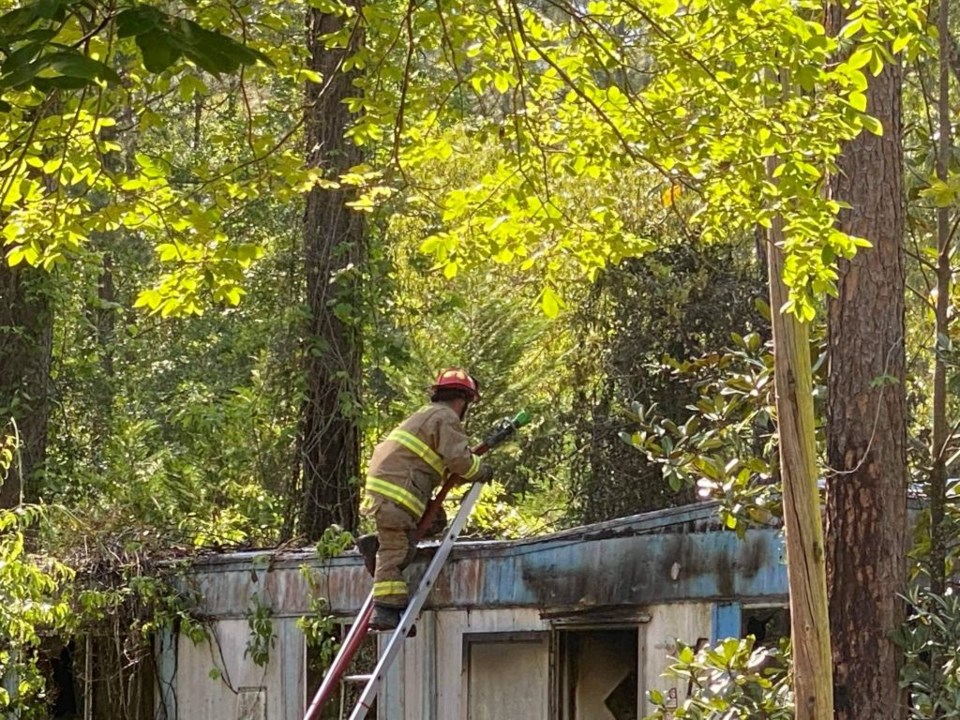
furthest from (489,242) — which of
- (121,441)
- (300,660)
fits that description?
(121,441)

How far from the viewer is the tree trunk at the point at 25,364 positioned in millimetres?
15430

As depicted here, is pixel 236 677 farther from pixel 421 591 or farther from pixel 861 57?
pixel 861 57

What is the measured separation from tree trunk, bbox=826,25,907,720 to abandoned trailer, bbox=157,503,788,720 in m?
0.95

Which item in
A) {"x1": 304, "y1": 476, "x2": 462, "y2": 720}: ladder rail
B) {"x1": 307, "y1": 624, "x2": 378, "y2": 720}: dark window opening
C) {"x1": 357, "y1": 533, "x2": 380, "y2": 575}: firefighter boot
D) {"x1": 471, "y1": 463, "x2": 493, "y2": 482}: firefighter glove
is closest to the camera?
{"x1": 471, "y1": 463, "x2": 493, "y2": 482}: firefighter glove

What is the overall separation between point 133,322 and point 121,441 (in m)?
4.63

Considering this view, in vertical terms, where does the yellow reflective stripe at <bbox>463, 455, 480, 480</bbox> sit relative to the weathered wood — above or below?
above

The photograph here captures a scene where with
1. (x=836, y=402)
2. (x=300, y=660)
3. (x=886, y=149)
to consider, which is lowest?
(x=300, y=660)

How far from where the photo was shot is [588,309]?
52.5 ft

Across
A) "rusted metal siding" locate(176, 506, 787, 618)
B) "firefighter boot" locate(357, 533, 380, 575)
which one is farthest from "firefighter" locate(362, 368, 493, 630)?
"rusted metal siding" locate(176, 506, 787, 618)

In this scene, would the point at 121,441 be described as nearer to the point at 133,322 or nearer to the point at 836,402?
the point at 133,322

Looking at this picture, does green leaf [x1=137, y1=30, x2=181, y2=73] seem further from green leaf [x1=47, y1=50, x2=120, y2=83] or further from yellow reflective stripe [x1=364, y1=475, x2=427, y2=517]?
yellow reflective stripe [x1=364, y1=475, x2=427, y2=517]

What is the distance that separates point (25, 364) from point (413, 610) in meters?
6.93

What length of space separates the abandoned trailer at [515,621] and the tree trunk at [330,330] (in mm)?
1848

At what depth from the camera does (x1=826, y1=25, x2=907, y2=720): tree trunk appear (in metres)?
7.14
